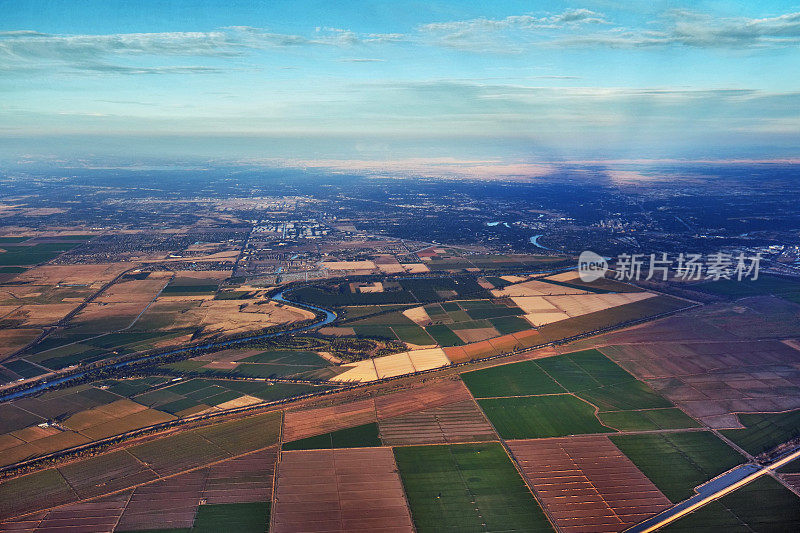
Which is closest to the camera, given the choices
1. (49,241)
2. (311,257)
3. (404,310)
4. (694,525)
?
(694,525)

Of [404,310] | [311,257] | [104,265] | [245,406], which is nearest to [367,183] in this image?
[311,257]

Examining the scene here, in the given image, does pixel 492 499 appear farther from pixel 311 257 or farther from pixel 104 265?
pixel 104 265

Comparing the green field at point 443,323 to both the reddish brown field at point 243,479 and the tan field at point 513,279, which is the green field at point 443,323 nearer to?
the tan field at point 513,279

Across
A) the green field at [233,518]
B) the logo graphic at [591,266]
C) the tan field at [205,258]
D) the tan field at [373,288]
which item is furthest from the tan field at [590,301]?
the tan field at [205,258]

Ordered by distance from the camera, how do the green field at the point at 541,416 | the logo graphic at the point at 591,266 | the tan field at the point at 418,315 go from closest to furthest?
the green field at the point at 541,416, the tan field at the point at 418,315, the logo graphic at the point at 591,266

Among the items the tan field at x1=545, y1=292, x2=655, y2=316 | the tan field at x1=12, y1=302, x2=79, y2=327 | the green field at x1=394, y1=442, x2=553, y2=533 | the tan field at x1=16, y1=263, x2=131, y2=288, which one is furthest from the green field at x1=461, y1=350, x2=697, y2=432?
the tan field at x1=16, y1=263, x2=131, y2=288
